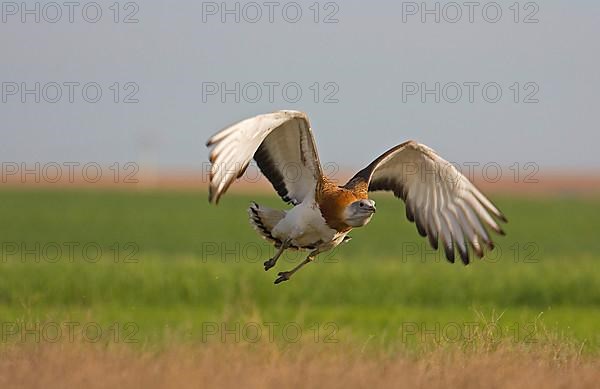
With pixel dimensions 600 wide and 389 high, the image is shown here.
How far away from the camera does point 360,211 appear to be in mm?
9344

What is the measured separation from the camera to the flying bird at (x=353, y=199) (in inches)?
376

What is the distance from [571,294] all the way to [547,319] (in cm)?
379

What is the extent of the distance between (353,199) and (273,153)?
81cm

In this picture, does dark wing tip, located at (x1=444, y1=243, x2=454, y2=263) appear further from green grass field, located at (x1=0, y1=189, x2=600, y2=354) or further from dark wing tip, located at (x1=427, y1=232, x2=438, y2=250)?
green grass field, located at (x1=0, y1=189, x2=600, y2=354)

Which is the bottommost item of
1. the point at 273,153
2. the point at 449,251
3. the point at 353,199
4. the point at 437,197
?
the point at 449,251

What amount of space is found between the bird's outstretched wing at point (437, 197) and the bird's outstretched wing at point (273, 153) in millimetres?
466

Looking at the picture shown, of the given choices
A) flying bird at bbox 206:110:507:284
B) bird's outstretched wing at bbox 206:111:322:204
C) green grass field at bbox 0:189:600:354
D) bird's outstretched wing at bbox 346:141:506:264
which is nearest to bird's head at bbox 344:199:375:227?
flying bird at bbox 206:110:507:284

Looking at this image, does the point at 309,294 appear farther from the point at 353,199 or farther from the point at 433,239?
the point at 353,199

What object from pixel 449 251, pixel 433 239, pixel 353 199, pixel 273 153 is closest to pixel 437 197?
pixel 433 239

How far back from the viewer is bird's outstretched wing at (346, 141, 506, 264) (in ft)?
32.7

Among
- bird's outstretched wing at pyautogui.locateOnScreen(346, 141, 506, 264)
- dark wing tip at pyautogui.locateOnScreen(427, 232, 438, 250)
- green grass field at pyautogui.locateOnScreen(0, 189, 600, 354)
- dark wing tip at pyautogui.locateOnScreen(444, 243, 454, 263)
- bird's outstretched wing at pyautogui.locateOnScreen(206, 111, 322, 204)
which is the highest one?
bird's outstretched wing at pyautogui.locateOnScreen(206, 111, 322, 204)

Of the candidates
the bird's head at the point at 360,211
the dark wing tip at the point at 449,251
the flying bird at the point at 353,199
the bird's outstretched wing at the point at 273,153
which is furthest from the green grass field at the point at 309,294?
the bird's head at the point at 360,211

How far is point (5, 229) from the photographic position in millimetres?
44625

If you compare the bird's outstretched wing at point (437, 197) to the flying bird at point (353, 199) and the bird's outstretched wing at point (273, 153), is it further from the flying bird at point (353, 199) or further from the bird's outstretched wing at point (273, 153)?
the bird's outstretched wing at point (273, 153)
